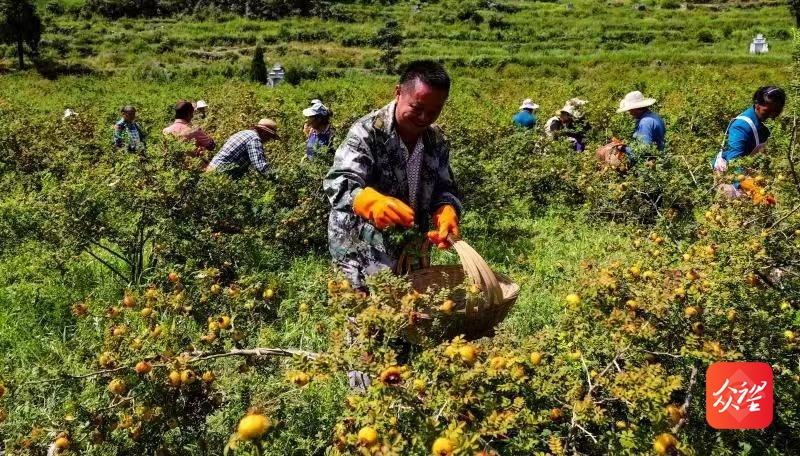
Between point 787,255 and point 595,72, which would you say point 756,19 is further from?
point 787,255

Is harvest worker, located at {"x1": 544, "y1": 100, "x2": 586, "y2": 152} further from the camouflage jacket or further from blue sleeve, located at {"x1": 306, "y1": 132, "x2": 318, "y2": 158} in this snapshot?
the camouflage jacket

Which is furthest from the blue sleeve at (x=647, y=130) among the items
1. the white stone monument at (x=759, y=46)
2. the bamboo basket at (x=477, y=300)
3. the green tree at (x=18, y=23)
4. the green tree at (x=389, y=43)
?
the green tree at (x=18, y=23)

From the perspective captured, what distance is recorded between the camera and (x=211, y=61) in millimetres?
39031

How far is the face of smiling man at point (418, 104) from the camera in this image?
219cm

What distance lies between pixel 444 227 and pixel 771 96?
251 centimetres

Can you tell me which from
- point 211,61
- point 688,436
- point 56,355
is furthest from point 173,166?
point 211,61

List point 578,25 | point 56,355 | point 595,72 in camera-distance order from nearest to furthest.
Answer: point 56,355 → point 595,72 → point 578,25

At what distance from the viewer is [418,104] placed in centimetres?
222

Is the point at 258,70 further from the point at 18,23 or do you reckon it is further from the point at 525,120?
the point at 525,120

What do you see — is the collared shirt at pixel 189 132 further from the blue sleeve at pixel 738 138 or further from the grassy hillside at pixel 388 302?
the blue sleeve at pixel 738 138

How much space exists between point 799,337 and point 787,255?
470mm

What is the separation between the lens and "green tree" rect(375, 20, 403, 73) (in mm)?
37656

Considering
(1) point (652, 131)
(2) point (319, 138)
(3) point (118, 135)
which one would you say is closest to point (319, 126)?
(2) point (319, 138)

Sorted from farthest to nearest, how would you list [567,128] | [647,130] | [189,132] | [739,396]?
[567,128] < [189,132] < [647,130] < [739,396]
